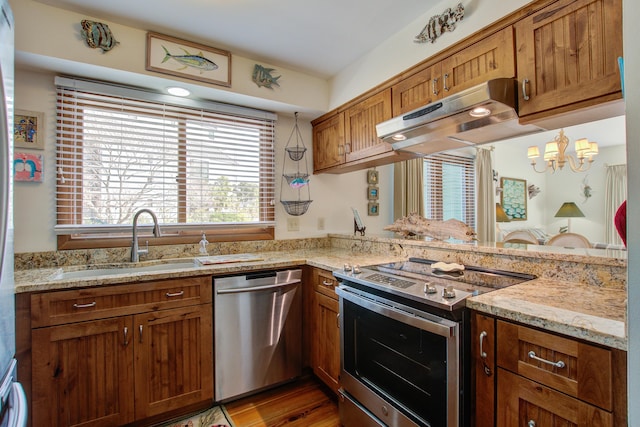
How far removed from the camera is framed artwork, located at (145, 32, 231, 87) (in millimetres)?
1993

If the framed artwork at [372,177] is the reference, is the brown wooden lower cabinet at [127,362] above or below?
below

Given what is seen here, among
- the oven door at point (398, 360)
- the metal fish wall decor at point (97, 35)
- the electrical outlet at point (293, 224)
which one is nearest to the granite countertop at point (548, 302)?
the oven door at point (398, 360)

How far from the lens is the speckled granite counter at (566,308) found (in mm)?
864

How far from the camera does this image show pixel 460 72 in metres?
1.65

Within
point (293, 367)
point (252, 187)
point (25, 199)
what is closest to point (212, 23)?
point (252, 187)

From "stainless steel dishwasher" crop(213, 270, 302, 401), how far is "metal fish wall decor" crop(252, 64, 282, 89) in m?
1.48

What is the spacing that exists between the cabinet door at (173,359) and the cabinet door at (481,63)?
1.99m

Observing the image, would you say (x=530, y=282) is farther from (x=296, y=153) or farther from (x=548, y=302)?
(x=296, y=153)

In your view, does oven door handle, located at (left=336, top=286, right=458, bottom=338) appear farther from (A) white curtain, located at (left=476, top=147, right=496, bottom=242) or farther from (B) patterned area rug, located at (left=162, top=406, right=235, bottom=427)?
(A) white curtain, located at (left=476, top=147, right=496, bottom=242)

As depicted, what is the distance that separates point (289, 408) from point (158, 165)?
1.95 metres

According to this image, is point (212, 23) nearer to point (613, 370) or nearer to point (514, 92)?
point (514, 92)

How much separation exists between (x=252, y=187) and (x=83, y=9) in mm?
1553

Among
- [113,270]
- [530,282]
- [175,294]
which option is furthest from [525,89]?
[113,270]

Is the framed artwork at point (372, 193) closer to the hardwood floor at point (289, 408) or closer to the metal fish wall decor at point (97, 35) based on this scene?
the hardwood floor at point (289, 408)
